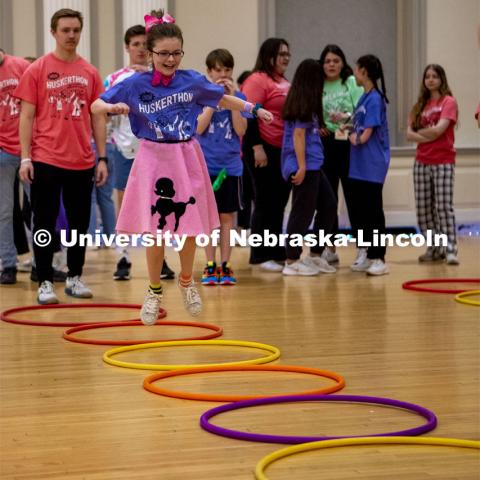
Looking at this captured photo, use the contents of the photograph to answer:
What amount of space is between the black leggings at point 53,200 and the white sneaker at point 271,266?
211cm

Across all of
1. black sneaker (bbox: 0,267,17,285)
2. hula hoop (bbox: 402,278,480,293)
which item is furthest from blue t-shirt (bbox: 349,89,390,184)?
black sneaker (bbox: 0,267,17,285)

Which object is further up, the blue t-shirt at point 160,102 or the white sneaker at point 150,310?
the blue t-shirt at point 160,102

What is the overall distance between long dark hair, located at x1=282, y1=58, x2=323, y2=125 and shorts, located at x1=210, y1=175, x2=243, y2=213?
2.12ft

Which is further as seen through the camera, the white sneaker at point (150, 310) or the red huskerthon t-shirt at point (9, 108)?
the red huskerthon t-shirt at point (9, 108)

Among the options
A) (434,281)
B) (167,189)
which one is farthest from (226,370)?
(434,281)

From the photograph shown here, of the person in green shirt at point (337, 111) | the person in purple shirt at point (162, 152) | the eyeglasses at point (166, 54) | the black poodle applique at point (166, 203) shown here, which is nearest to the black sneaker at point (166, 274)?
the person in green shirt at point (337, 111)

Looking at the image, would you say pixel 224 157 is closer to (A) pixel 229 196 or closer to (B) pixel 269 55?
(A) pixel 229 196

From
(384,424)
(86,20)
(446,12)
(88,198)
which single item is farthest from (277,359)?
(446,12)

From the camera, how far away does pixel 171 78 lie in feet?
16.5

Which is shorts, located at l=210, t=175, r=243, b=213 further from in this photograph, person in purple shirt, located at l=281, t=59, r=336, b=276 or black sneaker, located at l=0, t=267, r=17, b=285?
black sneaker, located at l=0, t=267, r=17, b=285

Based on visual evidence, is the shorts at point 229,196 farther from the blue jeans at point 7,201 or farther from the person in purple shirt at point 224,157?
the blue jeans at point 7,201

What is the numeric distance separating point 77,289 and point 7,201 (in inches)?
40.1

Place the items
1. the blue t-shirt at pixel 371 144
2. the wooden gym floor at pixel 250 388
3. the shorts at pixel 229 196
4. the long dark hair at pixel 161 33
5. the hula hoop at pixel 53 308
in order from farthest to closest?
1. the blue t-shirt at pixel 371 144
2. the shorts at pixel 229 196
3. the hula hoop at pixel 53 308
4. the long dark hair at pixel 161 33
5. the wooden gym floor at pixel 250 388

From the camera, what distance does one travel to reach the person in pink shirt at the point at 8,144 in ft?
23.4
